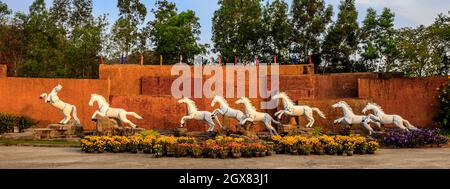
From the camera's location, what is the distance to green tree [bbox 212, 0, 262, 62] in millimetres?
39969

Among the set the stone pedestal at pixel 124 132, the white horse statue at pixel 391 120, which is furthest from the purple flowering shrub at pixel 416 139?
the stone pedestal at pixel 124 132

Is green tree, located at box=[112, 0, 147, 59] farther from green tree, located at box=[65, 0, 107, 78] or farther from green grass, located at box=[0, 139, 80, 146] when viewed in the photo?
green grass, located at box=[0, 139, 80, 146]

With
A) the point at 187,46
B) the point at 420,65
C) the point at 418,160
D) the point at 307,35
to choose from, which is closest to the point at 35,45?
the point at 187,46

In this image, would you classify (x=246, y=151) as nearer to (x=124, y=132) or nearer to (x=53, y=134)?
(x=124, y=132)

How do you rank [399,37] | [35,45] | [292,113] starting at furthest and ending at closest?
[35,45] < [399,37] < [292,113]

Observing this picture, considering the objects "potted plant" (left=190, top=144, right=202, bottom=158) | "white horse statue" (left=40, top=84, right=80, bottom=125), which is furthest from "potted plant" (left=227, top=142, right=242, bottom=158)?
"white horse statue" (left=40, top=84, right=80, bottom=125)

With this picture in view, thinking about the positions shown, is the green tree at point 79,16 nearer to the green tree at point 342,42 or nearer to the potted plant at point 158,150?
the green tree at point 342,42

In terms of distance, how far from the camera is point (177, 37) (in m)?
39.5

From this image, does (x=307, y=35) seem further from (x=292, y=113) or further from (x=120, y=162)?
(x=120, y=162)

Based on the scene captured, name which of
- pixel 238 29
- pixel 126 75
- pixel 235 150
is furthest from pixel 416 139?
pixel 238 29

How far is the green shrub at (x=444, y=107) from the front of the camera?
26.6 metres

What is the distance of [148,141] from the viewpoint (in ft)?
56.5

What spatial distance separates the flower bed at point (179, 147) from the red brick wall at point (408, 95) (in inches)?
527

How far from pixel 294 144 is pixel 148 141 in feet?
16.6
